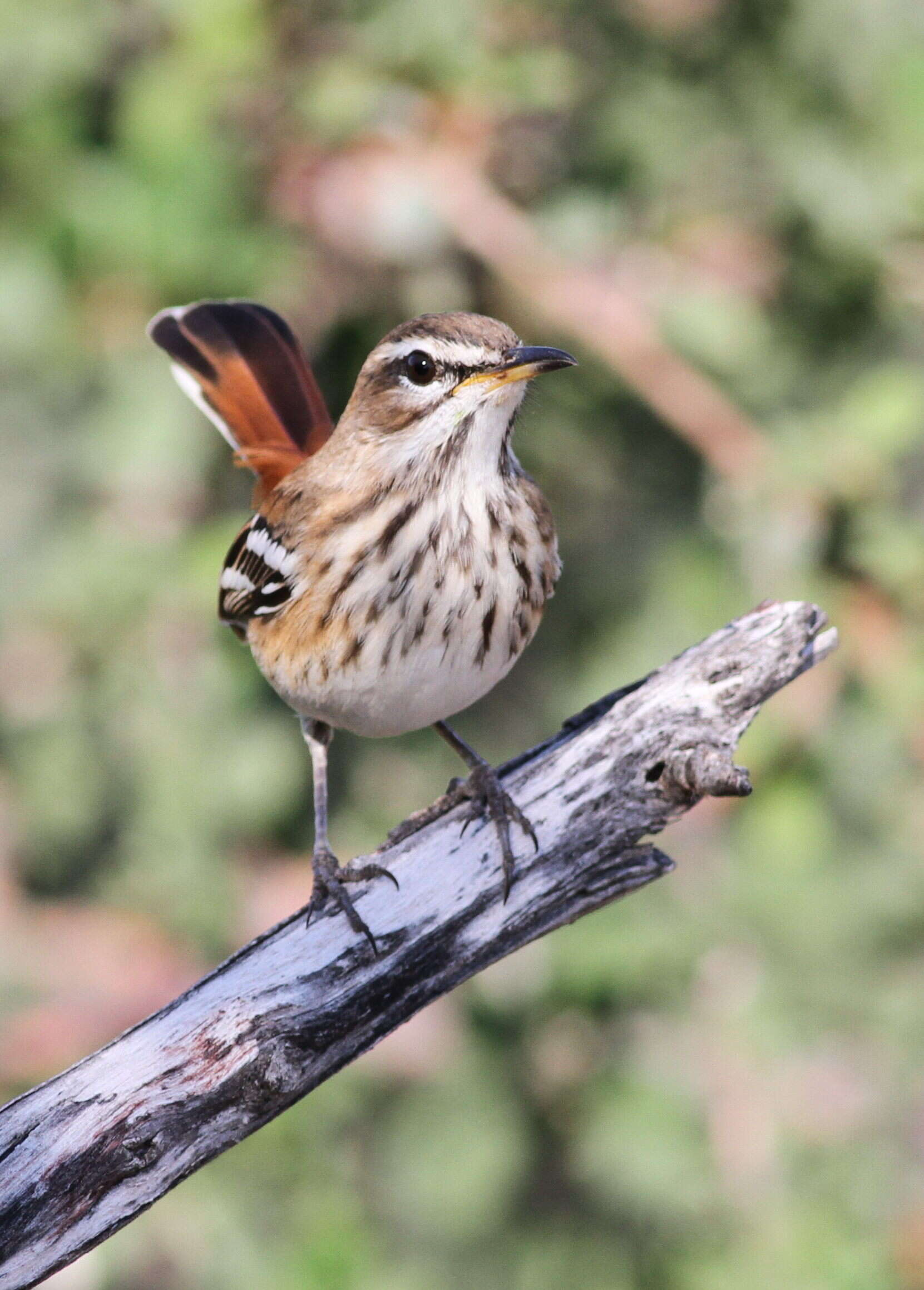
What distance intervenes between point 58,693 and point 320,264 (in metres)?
1.53

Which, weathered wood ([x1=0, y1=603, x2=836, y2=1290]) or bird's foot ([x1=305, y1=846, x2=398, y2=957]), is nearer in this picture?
weathered wood ([x1=0, y1=603, x2=836, y2=1290])

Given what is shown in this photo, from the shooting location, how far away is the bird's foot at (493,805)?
3.20 meters

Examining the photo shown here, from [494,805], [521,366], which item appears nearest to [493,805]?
[494,805]

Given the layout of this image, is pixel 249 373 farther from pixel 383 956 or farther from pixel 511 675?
pixel 383 956

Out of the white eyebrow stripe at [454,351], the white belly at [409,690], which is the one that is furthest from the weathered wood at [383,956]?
the white eyebrow stripe at [454,351]

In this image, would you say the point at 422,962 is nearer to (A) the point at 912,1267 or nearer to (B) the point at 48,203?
(A) the point at 912,1267

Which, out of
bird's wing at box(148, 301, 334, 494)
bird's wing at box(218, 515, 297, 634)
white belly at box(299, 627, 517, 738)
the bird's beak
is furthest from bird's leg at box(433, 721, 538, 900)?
bird's wing at box(148, 301, 334, 494)

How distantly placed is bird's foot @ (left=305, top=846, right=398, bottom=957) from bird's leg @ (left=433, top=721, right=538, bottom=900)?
22 cm

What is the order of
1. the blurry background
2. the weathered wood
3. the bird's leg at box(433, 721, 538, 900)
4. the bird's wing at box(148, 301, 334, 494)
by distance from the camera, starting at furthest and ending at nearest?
the blurry background, the bird's wing at box(148, 301, 334, 494), the bird's leg at box(433, 721, 538, 900), the weathered wood

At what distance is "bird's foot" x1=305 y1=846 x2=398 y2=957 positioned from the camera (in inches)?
124

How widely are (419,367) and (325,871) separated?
1.14 meters

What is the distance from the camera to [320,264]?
447cm

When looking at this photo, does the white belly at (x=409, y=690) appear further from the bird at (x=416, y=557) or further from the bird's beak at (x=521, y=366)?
the bird's beak at (x=521, y=366)

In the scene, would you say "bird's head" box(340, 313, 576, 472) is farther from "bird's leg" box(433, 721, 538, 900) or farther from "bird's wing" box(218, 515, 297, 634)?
"bird's leg" box(433, 721, 538, 900)
